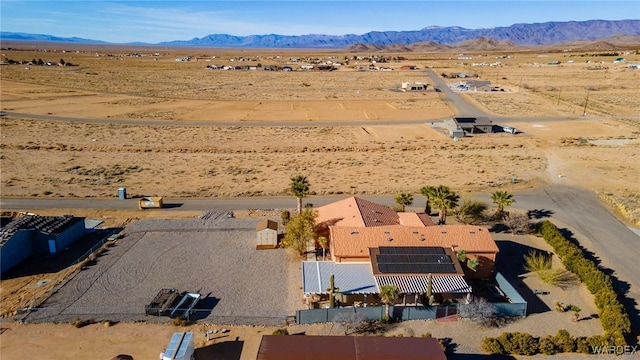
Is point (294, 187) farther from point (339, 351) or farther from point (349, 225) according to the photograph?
point (339, 351)

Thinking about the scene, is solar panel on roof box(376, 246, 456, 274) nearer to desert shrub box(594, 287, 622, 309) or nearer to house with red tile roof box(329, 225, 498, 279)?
house with red tile roof box(329, 225, 498, 279)

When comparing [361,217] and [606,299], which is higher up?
[361,217]

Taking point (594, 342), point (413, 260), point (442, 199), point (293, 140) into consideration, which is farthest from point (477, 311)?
point (293, 140)

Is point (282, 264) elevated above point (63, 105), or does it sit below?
below

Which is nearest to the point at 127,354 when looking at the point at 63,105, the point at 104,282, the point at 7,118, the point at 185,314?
the point at 185,314

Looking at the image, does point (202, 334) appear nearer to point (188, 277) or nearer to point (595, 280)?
point (188, 277)

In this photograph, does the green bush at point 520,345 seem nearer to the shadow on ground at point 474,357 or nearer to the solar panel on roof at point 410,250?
the shadow on ground at point 474,357
